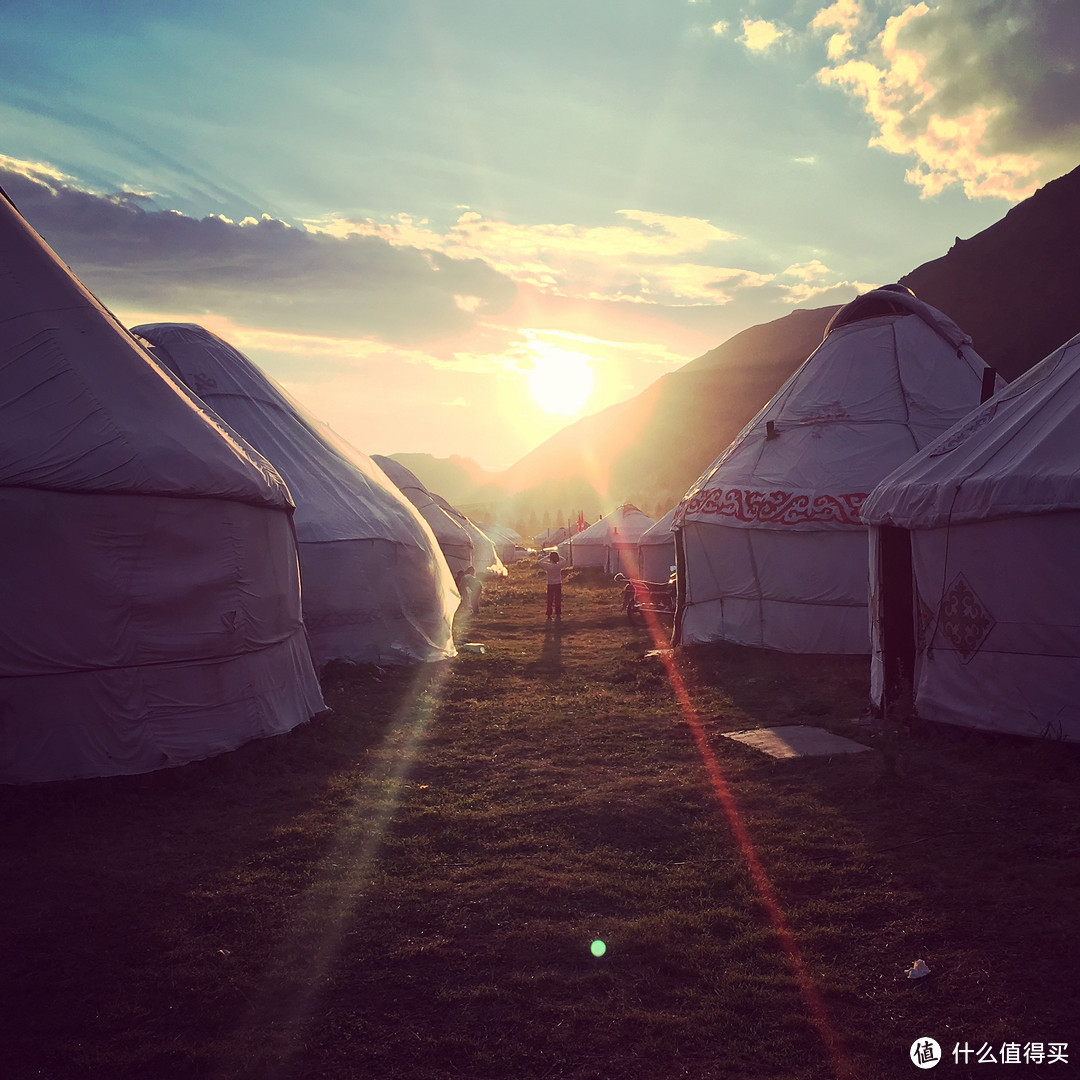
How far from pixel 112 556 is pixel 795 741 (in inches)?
268

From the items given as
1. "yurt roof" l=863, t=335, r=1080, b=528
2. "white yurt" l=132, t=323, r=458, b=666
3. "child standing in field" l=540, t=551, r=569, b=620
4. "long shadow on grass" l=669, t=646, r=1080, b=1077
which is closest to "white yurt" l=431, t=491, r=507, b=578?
"child standing in field" l=540, t=551, r=569, b=620

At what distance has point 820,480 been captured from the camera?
46.3 feet

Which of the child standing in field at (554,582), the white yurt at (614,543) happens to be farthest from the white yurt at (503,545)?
the child standing in field at (554,582)

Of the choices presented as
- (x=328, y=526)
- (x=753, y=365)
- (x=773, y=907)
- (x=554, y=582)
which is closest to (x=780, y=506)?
(x=328, y=526)

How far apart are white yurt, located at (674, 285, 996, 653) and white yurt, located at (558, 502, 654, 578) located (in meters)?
15.1

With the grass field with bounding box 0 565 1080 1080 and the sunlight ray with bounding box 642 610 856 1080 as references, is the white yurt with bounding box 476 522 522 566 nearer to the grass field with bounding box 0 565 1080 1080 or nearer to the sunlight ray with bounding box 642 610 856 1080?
the sunlight ray with bounding box 642 610 856 1080

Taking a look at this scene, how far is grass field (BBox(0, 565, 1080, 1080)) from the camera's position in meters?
3.94

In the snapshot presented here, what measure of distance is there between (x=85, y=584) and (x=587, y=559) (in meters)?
29.9

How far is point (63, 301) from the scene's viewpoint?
8641mm

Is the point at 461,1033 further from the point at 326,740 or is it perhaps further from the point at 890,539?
the point at 890,539

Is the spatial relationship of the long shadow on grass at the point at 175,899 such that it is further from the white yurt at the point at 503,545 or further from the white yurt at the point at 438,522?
the white yurt at the point at 503,545

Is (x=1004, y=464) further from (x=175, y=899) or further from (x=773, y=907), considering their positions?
(x=175, y=899)

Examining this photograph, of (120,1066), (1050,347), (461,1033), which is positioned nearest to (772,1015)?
(461,1033)

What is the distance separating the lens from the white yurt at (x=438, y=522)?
80.9 ft
